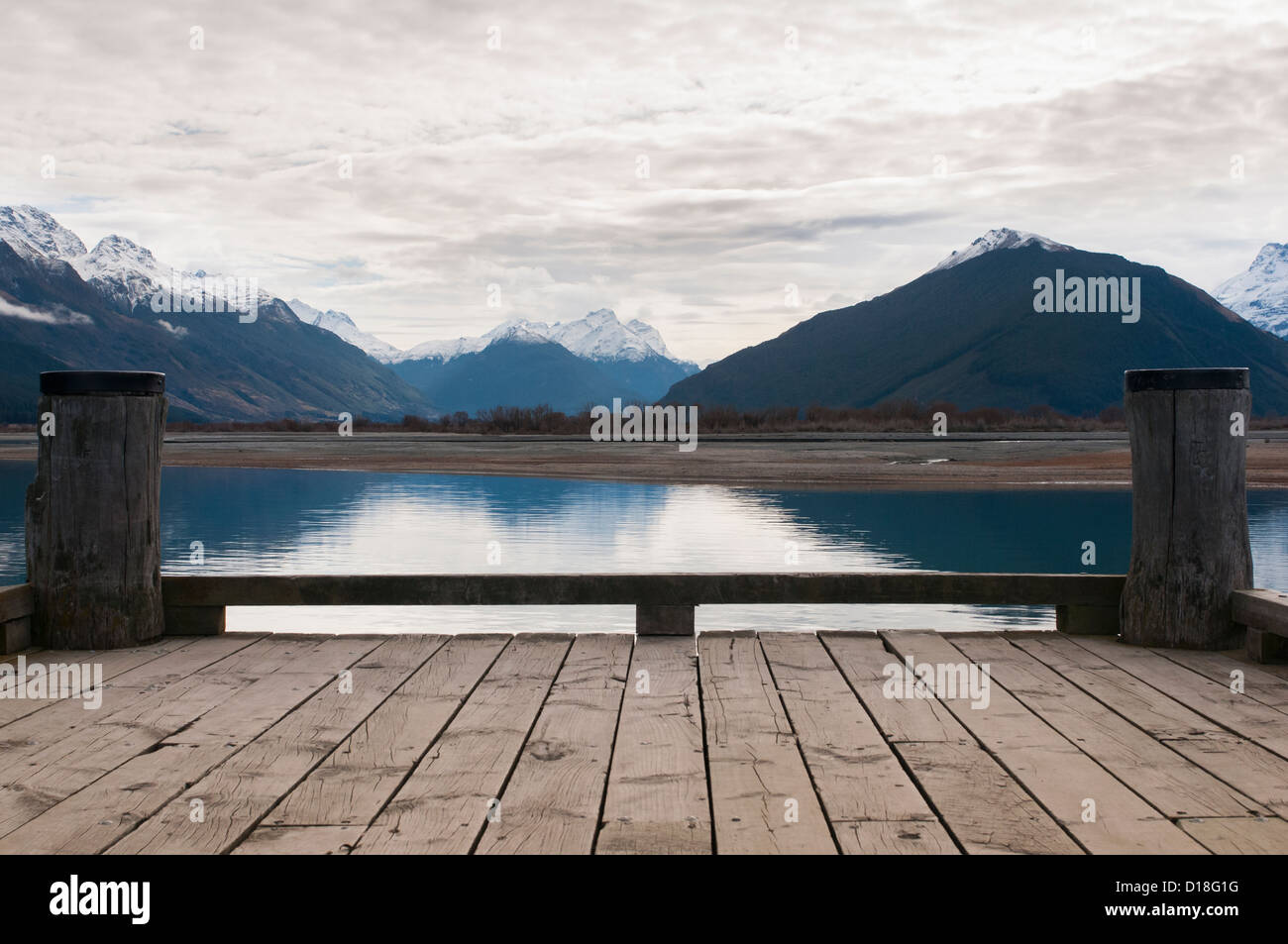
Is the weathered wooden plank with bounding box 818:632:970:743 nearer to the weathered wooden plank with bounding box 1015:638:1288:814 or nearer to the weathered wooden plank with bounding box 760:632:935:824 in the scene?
the weathered wooden plank with bounding box 760:632:935:824

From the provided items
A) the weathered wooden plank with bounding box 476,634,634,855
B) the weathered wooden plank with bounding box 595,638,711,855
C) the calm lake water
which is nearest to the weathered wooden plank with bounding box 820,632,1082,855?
the weathered wooden plank with bounding box 595,638,711,855

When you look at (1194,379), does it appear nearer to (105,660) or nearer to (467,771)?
(467,771)

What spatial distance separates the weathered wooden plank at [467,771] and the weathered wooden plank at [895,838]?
0.97 meters

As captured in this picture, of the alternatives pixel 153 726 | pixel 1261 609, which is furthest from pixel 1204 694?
pixel 153 726

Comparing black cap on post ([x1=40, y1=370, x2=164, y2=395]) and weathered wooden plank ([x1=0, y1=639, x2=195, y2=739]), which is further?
black cap on post ([x1=40, y1=370, x2=164, y2=395])

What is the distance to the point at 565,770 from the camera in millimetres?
3400

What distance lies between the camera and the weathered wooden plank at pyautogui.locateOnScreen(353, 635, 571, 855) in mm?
2826

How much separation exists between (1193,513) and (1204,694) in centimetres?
120

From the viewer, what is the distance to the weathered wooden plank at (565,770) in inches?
111

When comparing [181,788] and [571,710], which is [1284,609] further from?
[181,788]

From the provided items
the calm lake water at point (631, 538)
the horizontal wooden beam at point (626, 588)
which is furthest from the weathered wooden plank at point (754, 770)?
the calm lake water at point (631, 538)

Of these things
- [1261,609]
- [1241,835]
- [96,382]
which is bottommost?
[1241,835]

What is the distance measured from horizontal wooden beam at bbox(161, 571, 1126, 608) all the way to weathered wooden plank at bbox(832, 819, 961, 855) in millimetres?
2531
